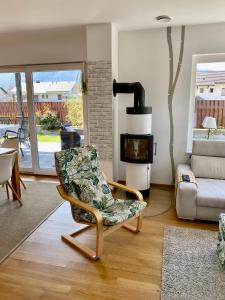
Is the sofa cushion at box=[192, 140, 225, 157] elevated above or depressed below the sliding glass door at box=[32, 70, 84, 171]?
below

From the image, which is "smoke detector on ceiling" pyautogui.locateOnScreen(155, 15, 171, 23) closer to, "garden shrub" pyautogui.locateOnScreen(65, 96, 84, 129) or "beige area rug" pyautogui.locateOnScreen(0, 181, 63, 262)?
"garden shrub" pyautogui.locateOnScreen(65, 96, 84, 129)

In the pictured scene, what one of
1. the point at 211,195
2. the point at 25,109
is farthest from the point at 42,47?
the point at 211,195

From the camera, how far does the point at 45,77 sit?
4.38m

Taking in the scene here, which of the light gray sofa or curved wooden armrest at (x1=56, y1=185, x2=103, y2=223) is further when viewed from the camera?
the light gray sofa

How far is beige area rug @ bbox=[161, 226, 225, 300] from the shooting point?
6.13 feet

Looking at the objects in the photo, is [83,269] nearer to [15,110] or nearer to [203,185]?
[203,185]

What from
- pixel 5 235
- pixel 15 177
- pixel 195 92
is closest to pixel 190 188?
pixel 195 92

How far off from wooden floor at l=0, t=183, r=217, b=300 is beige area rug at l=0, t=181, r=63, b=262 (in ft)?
0.41

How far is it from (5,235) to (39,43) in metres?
3.19

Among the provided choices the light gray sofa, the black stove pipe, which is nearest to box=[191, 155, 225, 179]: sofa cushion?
the light gray sofa

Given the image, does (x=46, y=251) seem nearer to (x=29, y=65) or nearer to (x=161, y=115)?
(x=161, y=115)

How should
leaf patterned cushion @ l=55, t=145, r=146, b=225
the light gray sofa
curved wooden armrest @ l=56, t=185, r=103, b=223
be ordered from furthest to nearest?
the light gray sofa
leaf patterned cushion @ l=55, t=145, r=146, b=225
curved wooden armrest @ l=56, t=185, r=103, b=223

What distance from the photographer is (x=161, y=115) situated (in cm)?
396

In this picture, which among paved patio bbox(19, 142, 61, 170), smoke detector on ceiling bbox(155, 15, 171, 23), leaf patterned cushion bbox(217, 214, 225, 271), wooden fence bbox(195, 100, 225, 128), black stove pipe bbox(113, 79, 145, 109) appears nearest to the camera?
leaf patterned cushion bbox(217, 214, 225, 271)
